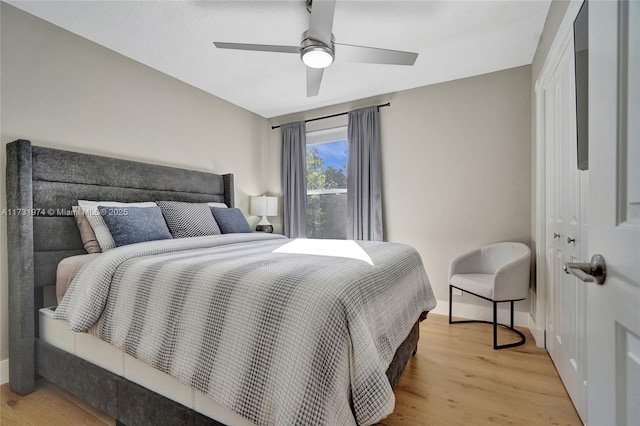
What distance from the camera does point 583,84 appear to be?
1.36 meters

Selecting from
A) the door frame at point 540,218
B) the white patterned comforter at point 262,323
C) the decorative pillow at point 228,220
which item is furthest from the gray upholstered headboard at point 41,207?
the door frame at point 540,218

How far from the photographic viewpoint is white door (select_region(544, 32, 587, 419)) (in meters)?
1.63

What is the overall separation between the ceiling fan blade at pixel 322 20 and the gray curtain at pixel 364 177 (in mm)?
1759

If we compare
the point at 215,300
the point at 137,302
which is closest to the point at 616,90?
the point at 215,300

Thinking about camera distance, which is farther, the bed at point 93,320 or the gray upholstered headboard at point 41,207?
the gray upholstered headboard at point 41,207

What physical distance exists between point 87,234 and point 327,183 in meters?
2.79

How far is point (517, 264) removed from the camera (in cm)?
250

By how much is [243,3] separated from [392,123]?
2.12 m

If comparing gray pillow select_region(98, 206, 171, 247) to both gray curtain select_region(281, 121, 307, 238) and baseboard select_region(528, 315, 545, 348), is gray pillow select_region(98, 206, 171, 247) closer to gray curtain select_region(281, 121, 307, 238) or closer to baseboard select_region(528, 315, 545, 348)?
gray curtain select_region(281, 121, 307, 238)

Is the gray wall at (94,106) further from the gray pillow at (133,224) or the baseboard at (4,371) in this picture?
the gray pillow at (133,224)

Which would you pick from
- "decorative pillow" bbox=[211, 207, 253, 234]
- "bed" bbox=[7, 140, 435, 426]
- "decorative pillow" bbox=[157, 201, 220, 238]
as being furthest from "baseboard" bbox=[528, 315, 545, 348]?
"decorative pillow" bbox=[157, 201, 220, 238]

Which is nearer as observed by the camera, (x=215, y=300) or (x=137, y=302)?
(x=215, y=300)

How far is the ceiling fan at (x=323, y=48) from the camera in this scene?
1868mm

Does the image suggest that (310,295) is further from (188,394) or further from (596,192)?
Answer: (596,192)
